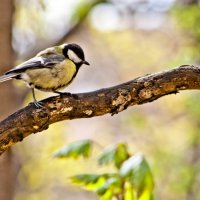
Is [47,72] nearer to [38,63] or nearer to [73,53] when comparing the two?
[38,63]

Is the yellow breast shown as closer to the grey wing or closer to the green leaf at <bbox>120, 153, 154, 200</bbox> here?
the grey wing

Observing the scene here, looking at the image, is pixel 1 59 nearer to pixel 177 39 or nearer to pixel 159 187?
pixel 159 187

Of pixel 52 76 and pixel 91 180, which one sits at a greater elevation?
pixel 52 76

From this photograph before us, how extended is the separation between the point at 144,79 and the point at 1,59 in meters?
1.57

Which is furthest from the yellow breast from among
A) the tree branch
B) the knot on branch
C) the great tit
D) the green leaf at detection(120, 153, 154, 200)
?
the green leaf at detection(120, 153, 154, 200)

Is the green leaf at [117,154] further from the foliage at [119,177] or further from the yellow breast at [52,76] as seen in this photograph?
the yellow breast at [52,76]

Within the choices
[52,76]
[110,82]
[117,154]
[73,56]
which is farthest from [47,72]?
[110,82]

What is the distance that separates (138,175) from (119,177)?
0.23 ft

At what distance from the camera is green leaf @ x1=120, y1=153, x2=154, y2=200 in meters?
2.06

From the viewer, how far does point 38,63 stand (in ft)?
7.02

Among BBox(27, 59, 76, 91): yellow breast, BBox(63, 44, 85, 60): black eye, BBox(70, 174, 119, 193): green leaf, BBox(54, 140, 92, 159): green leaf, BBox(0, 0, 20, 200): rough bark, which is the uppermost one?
BBox(0, 0, 20, 200): rough bark

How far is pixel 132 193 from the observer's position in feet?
7.08

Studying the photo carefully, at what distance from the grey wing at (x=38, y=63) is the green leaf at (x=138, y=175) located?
18.3 inches

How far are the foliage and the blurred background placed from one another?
832 millimetres
